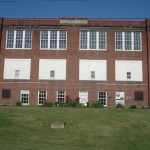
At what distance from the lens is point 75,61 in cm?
4528

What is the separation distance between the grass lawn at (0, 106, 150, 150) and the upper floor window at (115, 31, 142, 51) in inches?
754

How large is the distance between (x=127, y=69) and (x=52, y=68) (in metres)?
10.2

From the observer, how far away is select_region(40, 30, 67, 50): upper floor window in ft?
151

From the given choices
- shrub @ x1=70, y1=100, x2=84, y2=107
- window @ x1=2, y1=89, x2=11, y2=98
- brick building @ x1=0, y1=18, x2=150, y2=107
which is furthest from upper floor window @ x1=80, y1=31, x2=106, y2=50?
window @ x1=2, y1=89, x2=11, y2=98

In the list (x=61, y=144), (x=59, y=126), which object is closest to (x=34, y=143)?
(x=61, y=144)

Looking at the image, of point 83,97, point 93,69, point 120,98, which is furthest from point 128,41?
point 83,97

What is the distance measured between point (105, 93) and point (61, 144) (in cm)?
2651

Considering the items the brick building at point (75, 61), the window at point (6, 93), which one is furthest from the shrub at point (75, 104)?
the window at point (6, 93)

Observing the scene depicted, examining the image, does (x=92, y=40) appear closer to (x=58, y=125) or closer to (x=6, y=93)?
(x=6, y=93)

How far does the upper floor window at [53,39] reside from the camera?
45903 mm

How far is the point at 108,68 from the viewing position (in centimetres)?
4503

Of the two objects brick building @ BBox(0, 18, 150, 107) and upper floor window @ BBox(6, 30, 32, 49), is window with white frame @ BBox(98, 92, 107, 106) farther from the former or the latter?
upper floor window @ BBox(6, 30, 32, 49)

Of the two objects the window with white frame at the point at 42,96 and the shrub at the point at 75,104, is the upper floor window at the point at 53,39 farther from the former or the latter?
the shrub at the point at 75,104

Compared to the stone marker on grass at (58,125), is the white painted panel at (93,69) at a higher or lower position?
higher
